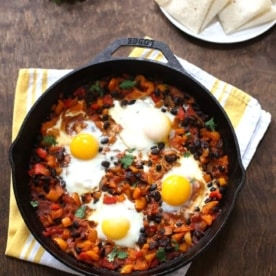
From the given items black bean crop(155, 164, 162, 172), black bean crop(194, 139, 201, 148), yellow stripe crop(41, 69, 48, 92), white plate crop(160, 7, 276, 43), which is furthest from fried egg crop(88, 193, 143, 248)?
white plate crop(160, 7, 276, 43)

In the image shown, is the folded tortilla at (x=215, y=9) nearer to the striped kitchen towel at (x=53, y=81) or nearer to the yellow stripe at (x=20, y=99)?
the striped kitchen towel at (x=53, y=81)

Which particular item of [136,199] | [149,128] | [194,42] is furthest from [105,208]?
[194,42]

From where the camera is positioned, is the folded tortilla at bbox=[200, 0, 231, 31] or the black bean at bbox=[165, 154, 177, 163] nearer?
the black bean at bbox=[165, 154, 177, 163]

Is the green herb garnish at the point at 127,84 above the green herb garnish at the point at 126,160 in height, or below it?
above

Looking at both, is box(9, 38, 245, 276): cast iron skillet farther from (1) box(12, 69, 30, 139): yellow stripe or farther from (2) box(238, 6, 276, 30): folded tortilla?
(2) box(238, 6, 276, 30): folded tortilla

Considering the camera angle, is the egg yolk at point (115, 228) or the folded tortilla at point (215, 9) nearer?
the egg yolk at point (115, 228)

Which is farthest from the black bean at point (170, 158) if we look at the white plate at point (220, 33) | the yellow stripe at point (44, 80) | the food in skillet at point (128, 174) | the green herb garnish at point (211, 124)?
the yellow stripe at point (44, 80)

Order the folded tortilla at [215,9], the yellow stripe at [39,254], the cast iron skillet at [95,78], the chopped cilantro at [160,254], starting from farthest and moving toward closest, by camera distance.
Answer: the folded tortilla at [215,9]
the yellow stripe at [39,254]
the chopped cilantro at [160,254]
the cast iron skillet at [95,78]
